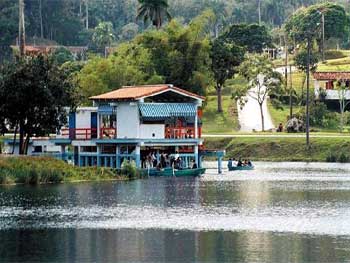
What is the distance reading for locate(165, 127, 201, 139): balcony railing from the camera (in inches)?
3250

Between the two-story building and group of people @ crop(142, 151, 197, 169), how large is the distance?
215mm

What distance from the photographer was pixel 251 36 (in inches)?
6240

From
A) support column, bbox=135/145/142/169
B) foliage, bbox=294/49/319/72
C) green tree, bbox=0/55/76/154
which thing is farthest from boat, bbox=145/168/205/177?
foliage, bbox=294/49/319/72

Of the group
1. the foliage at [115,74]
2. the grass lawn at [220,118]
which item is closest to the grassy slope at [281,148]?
the foliage at [115,74]

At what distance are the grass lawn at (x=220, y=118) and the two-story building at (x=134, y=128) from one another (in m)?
31.6

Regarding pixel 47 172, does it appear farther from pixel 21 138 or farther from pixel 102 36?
pixel 102 36

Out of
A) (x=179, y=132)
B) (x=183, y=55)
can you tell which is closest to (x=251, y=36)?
(x=183, y=55)

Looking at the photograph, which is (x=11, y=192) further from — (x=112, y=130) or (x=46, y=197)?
(x=112, y=130)

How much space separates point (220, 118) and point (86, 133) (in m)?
39.2

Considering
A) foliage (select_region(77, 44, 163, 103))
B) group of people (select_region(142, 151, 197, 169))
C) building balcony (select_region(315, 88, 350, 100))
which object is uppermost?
foliage (select_region(77, 44, 163, 103))

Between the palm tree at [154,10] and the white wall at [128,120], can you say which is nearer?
the white wall at [128,120]

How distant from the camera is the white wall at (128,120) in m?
81.1

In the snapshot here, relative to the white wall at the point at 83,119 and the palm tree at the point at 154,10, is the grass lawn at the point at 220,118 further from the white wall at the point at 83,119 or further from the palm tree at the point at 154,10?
the white wall at the point at 83,119

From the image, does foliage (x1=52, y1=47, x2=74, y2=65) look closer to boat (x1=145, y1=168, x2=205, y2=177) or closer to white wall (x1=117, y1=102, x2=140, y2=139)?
white wall (x1=117, y1=102, x2=140, y2=139)
